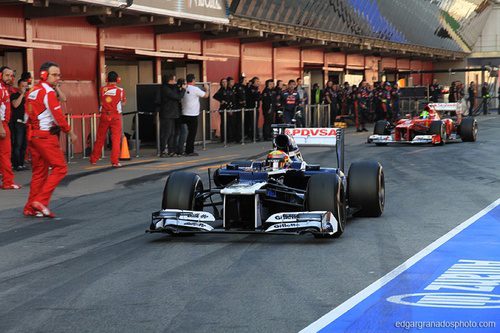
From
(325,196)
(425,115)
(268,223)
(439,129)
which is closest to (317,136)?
(325,196)

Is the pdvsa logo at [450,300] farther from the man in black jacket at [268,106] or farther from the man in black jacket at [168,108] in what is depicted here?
the man in black jacket at [268,106]

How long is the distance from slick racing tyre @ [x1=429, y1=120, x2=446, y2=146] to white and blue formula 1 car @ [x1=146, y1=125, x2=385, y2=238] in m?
13.5

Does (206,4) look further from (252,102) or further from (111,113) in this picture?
(111,113)

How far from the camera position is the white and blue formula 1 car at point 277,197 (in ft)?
29.6

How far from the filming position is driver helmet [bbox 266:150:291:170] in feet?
33.1

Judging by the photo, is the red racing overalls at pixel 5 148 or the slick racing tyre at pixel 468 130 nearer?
the red racing overalls at pixel 5 148

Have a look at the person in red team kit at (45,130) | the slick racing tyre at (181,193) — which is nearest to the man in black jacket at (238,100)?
the person in red team kit at (45,130)

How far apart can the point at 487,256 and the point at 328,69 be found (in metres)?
32.9

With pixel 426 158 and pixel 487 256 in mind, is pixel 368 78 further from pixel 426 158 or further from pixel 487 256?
pixel 487 256

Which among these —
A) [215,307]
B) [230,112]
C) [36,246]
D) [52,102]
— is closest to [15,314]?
[215,307]

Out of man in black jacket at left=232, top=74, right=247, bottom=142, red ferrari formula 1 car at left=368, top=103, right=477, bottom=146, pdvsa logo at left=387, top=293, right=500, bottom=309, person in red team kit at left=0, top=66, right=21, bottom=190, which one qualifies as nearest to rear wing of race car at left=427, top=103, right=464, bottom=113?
red ferrari formula 1 car at left=368, top=103, right=477, bottom=146

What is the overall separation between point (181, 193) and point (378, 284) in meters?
3.04

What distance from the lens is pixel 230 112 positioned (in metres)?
26.1

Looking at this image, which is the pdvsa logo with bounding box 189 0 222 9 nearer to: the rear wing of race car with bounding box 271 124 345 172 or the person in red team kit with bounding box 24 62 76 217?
the person in red team kit with bounding box 24 62 76 217
